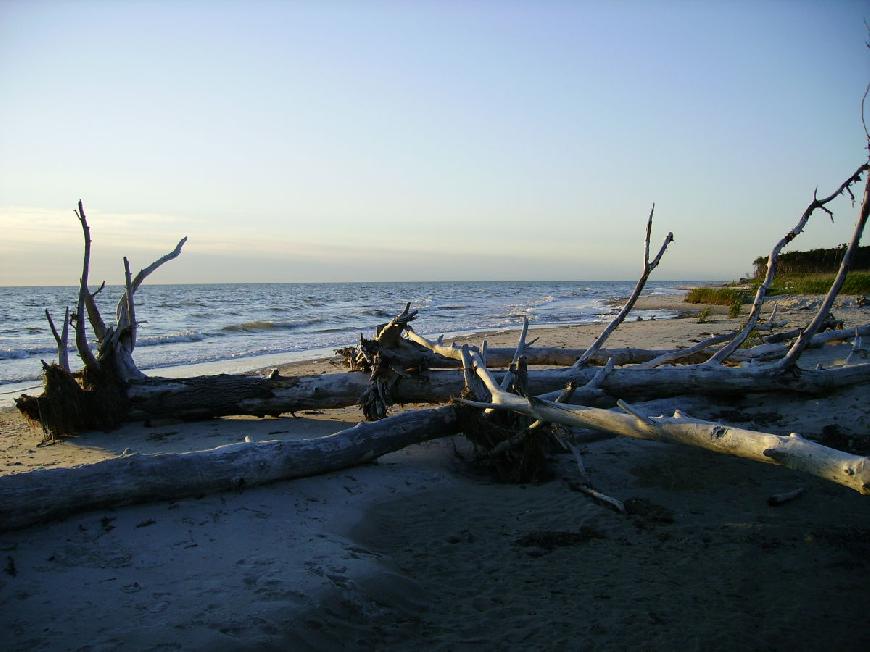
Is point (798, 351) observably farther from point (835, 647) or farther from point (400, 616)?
point (400, 616)

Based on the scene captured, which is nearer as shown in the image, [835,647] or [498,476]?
[835,647]

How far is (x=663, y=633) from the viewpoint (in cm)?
289

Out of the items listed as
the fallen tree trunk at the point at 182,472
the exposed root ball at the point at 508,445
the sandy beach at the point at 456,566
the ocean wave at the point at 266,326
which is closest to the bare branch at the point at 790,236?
the sandy beach at the point at 456,566

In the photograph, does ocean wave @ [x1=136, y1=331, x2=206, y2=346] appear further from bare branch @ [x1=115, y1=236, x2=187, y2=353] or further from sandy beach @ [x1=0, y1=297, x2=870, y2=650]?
sandy beach @ [x1=0, y1=297, x2=870, y2=650]

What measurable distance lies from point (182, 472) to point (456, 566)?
1.90 m

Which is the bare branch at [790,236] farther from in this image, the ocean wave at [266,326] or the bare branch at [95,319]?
the ocean wave at [266,326]

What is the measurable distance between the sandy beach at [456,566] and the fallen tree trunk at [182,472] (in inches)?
3.5

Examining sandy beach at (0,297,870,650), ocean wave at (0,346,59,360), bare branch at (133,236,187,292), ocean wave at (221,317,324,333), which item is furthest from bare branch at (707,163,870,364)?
ocean wave at (221,317,324,333)

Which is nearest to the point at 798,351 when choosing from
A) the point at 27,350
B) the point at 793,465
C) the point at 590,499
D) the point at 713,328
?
the point at 590,499

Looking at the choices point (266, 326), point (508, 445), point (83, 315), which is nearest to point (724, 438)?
point (508, 445)

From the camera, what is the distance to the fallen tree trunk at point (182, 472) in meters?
3.55

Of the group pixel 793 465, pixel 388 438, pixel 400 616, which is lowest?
pixel 400 616

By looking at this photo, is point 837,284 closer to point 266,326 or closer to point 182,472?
point 182,472

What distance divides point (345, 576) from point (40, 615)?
4.64 feet
